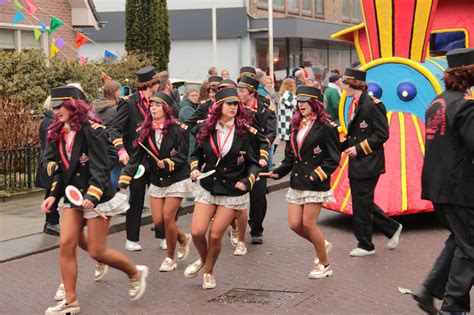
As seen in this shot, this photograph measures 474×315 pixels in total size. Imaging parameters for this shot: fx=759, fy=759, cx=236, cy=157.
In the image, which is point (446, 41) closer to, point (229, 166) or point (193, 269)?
point (229, 166)

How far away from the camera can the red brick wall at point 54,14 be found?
53.6 feet

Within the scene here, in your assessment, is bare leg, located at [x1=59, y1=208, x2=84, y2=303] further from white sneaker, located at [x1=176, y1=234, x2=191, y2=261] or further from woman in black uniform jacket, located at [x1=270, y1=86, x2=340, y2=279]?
woman in black uniform jacket, located at [x1=270, y1=86, x2=340, y2=279]

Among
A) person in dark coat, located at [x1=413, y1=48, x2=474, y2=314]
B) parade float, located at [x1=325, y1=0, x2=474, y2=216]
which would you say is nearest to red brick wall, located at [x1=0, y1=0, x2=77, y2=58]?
parade float, located at [x1=325, y1=0, x2=474, y2=216]

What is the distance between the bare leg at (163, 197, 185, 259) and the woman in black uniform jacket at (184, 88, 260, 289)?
57 centimetres

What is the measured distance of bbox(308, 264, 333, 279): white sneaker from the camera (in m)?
7.24

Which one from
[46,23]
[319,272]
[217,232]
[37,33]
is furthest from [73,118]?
[46,23]

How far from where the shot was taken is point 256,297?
671cm

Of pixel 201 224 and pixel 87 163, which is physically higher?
pixel 87 163

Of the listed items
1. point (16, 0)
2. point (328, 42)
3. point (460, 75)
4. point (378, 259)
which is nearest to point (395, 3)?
point (378, 259)

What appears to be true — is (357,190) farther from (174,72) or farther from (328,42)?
(328,42)

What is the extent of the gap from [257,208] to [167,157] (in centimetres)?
175

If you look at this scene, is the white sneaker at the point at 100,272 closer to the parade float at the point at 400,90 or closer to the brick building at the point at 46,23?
the parade float at the point at 400,90

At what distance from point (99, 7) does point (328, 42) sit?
964cm

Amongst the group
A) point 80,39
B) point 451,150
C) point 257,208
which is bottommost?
point 257,208
